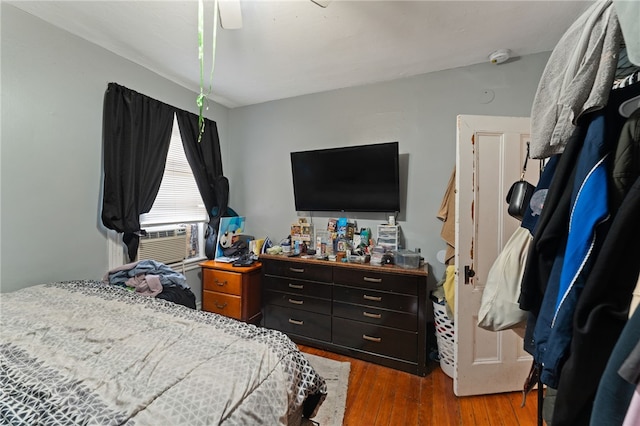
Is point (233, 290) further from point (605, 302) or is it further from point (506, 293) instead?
point (605, 302)

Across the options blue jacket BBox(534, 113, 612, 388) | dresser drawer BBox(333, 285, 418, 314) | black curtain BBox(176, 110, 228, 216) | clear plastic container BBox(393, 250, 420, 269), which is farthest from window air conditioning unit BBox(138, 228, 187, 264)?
blue jacket BBox(534, 113, 612, 388)

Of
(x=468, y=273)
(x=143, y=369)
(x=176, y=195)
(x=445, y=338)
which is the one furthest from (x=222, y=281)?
(x=468, y=273)

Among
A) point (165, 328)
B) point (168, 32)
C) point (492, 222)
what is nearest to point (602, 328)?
point (492, 222)

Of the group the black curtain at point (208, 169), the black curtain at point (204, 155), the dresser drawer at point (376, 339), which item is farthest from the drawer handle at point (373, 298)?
the black curtain at point (204, 155)

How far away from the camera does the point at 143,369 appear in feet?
2.98

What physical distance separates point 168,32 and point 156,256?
1883 mm

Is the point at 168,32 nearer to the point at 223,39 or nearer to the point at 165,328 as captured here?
the point at 223,39

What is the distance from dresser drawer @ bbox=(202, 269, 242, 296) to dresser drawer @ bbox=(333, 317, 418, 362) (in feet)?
3.34

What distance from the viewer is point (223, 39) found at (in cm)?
189

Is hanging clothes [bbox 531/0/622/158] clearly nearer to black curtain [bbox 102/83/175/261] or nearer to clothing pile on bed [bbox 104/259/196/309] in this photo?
clothing pile on bed [bbox 104/259/196/309]

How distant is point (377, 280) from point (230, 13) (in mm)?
2072

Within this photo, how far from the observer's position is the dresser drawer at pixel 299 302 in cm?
236

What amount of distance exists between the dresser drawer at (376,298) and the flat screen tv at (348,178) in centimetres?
77

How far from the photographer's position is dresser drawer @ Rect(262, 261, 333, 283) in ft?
7.68
